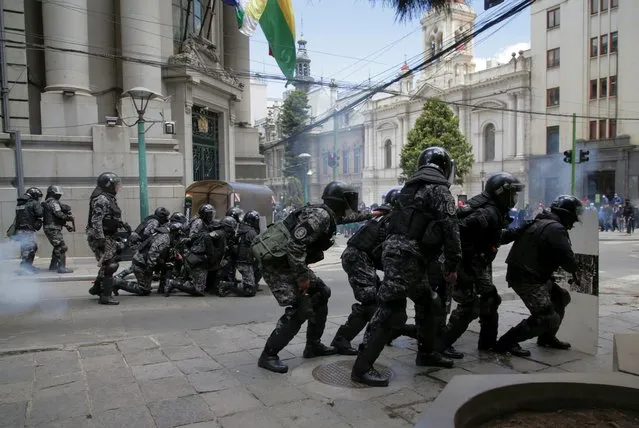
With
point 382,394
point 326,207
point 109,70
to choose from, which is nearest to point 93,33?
point 109,70

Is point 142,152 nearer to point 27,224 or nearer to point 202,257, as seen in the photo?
point 27,224

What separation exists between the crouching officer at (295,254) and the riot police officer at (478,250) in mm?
1146

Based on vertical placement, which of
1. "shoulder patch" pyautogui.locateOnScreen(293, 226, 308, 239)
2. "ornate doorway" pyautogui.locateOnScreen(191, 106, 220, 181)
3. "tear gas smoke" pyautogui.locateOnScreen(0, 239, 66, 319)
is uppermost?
"ornate doorway" pyautogui.locateOnScreen(191, 106, 220, 181)

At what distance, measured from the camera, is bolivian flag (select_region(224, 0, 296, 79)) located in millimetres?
12070

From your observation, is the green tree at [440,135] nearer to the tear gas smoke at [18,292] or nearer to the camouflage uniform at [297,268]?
the tear gas smoke at [18,292]

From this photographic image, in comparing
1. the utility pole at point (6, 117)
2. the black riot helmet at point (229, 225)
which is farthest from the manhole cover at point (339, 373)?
the utility pole at point (6, 117)

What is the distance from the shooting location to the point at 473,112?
3750 centimetres

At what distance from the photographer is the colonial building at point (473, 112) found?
3438cm

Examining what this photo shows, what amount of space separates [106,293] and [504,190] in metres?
5.86

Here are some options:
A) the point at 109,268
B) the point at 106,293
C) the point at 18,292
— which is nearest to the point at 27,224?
the point at 18,292

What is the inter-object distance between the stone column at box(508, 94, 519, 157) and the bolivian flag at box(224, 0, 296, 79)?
2636cm

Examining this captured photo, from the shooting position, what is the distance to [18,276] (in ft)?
30.8

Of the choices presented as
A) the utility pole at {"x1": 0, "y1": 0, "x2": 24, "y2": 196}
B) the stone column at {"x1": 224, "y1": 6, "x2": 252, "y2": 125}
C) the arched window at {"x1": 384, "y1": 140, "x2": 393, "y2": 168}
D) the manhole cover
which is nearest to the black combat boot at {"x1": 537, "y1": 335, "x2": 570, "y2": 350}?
the manhole cover

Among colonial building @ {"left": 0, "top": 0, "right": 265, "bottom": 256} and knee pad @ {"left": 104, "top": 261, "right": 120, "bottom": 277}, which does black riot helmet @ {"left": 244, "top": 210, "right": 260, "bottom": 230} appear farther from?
colonial building @ {"left": 0, "top": 0, "right": 265, "bottom": 256}
